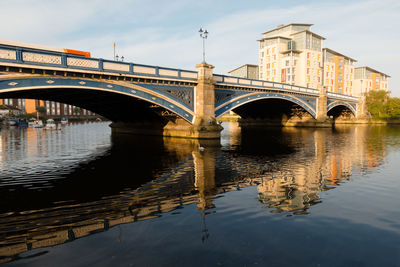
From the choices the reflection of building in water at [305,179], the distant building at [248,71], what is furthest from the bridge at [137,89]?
the distant building at [248,71]

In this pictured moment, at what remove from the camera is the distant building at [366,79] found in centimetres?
10862

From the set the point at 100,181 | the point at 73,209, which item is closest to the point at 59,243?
the point at 73,209

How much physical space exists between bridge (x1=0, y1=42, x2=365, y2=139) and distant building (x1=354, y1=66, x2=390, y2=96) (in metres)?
76.6

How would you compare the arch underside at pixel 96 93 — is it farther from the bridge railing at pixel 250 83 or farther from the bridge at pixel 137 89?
the bridge railing at pixel 250 83

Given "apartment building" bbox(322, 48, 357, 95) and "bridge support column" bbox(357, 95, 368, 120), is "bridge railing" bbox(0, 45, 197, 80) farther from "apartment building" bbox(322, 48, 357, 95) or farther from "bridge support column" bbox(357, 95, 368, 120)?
"apartment building" bbox(322, 48, 357, 95)

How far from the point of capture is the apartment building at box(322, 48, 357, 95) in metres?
90.8

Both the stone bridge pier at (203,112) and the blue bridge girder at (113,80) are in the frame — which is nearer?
the blue bridge girder at (113,80)

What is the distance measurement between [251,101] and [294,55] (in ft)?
170

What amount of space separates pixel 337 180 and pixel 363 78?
121 m

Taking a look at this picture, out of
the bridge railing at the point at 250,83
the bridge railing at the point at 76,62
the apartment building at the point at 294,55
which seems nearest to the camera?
the bridge railing at the point at 76,62

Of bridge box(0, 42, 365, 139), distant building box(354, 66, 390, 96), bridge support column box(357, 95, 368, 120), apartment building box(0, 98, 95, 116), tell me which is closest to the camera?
bridge box(0, 42, 365, 139)

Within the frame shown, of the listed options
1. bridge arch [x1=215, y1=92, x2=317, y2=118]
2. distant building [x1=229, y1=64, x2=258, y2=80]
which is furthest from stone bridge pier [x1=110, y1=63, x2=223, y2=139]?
distant building [x1=229, y1=64, x2=258, y2=80]

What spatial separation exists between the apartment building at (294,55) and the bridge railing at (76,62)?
2496 inches

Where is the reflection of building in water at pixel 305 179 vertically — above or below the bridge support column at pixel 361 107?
below
